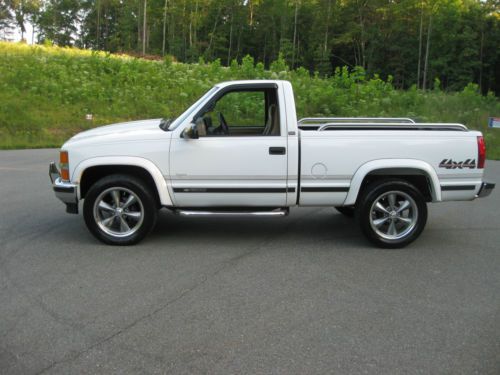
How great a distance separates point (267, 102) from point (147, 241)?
7.54 ft

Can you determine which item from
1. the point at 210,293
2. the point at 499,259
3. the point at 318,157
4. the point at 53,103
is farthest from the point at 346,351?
the point at 53,103

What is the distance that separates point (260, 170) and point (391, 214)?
1.64 meters

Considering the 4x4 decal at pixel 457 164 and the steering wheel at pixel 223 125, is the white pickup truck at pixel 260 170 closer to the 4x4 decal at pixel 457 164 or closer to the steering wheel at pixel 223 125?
the 4x4 decal at pixel 457 164

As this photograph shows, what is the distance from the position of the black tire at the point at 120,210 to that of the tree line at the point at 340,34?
5041cm

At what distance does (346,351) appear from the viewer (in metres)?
3.51

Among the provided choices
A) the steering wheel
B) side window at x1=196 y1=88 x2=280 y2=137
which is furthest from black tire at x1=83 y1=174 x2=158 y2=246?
the steering wheel

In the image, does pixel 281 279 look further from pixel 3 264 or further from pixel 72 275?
pixel 3 264

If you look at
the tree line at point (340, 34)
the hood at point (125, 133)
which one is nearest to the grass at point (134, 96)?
the hood at point (125, 133)

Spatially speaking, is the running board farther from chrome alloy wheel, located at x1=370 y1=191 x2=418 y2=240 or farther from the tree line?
the tree line

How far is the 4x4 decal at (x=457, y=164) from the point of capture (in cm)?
591

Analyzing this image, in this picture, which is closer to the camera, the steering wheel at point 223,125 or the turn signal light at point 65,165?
the turn signal light at point 65,165

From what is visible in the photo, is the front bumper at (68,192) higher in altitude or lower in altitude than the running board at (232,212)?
higher

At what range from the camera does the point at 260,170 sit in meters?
5.83

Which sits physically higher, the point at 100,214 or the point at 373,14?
the point at 373,14
